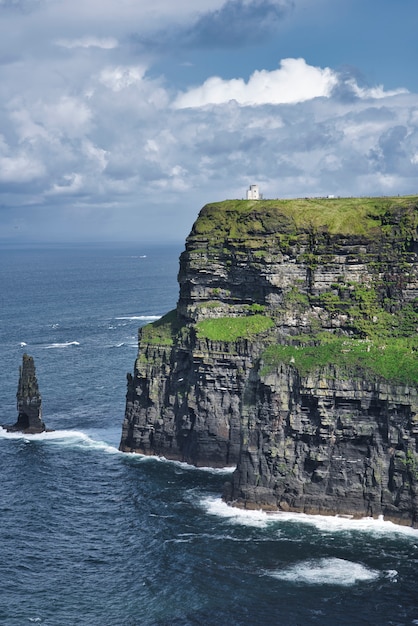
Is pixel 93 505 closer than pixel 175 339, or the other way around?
pixel 93 505

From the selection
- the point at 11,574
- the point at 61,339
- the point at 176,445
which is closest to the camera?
the point at 11,574

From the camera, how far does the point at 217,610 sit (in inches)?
2783

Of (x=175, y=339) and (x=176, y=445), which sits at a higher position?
(x=175, y=339)

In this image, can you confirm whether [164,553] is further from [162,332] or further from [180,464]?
[162,332]

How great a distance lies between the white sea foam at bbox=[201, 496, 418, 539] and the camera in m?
86.9

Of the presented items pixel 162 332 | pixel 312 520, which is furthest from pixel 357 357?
pixel 162 332

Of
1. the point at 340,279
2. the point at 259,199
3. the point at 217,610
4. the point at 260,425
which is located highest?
the point at 259,199

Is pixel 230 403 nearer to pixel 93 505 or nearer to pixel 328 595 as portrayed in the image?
pixel 93 505

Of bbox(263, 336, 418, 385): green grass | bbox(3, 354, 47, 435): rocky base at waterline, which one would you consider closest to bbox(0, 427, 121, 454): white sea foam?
bbox(3, 354, 47, 435): rocky base at waterline

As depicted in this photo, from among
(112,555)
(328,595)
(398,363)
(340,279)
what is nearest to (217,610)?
(328,595)

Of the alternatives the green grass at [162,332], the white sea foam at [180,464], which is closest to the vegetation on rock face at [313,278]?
the green grass at [162,332]

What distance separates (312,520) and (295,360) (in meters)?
16.7

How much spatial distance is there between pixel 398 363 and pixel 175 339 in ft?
100

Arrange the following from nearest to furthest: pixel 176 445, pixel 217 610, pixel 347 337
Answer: pixel 217 610, pixel 347 337, pixel 176 445
